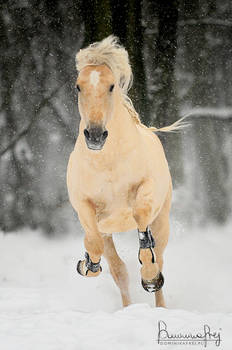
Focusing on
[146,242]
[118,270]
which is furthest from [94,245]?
[118,270]

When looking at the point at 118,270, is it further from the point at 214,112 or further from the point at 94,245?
the point at 214,112

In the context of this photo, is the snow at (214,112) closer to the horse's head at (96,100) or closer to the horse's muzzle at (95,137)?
the horse's head at (96,100)

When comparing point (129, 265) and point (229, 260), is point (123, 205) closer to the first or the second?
point (129, 265)

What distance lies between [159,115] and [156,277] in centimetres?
534

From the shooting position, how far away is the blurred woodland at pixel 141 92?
27.7 feet

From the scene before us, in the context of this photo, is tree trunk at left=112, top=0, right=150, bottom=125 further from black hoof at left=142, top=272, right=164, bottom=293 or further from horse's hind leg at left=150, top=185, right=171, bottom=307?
black hoof at left=142, top=272, right=164, bottom=293

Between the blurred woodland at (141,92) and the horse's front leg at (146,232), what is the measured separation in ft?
16.2

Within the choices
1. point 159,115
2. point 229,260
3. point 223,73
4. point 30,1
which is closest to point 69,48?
point 30,1

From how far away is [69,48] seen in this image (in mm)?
8648

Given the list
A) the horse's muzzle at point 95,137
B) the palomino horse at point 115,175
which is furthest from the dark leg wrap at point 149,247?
the horse's muzzle at point 95,137

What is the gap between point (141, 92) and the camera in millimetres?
8406

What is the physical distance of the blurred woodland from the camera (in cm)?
843

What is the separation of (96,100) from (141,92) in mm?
5502
